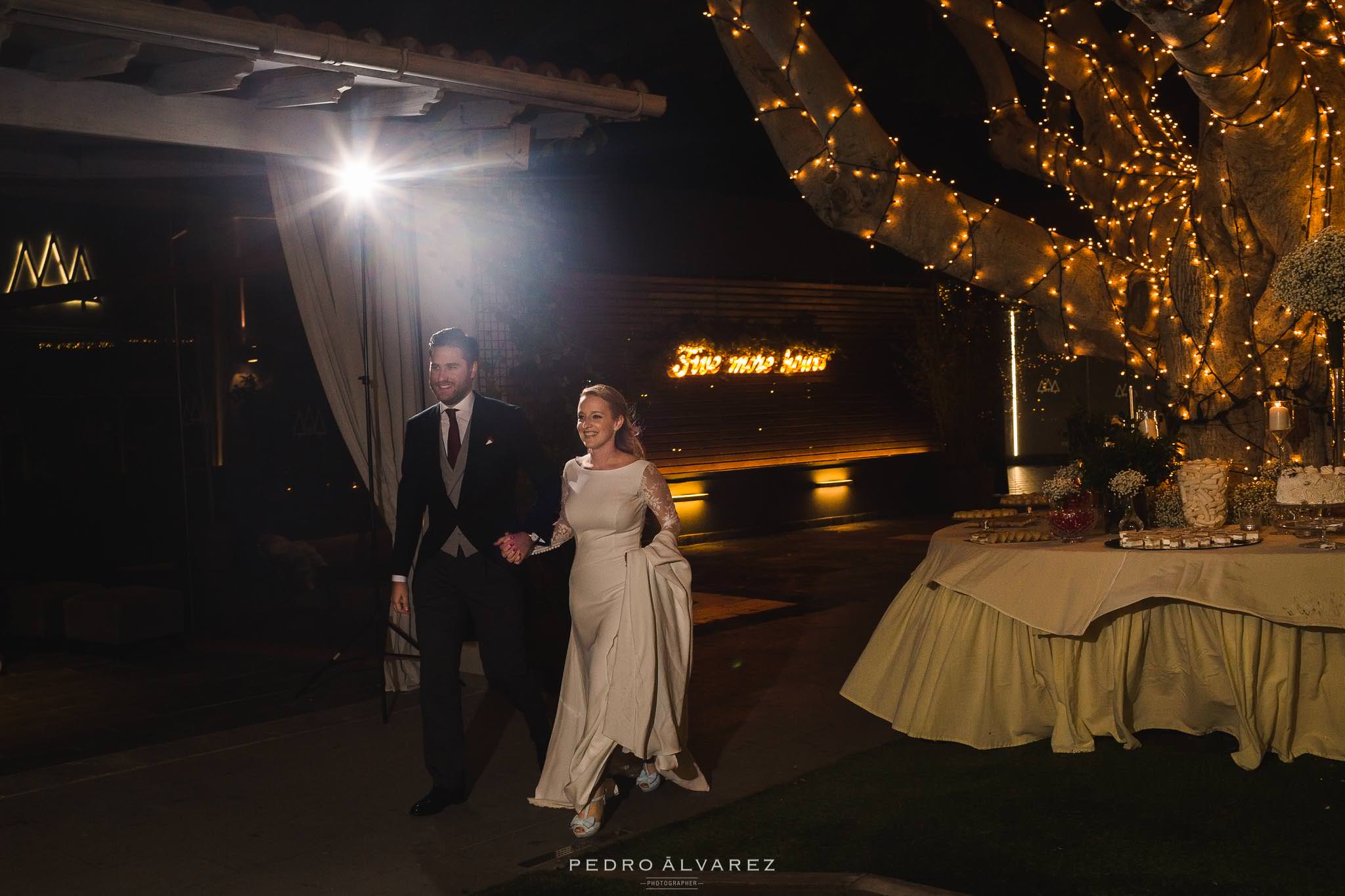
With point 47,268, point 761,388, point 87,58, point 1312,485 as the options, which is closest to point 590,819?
point 1312,485

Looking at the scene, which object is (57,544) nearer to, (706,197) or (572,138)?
(572,138)

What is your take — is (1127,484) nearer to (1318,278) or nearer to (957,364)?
(1318,278)

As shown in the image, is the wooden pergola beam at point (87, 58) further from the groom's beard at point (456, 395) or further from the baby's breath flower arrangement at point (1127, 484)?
the baby's breath flower arrangement at point (1127, 484)

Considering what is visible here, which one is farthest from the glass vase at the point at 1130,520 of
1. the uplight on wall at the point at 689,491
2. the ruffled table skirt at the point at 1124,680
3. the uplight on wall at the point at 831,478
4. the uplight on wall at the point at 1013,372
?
the uplight on wall at the point at 1013,372

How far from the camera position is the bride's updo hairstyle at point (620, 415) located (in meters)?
5.15

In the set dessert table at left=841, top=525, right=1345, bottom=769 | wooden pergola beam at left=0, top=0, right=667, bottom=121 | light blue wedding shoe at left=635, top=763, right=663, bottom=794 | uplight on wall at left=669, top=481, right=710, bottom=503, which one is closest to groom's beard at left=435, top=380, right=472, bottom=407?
light blue wedding shoe at left=635, top=763, right=663, bottom=794

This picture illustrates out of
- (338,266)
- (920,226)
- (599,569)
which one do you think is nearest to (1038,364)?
(920,226)

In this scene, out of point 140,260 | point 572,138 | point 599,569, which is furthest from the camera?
point 140,260

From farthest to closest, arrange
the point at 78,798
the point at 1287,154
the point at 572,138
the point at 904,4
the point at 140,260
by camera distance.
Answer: the point at 904,4
the point at 140,260
the point at 572,138
the point at 1287,154
the point at 78,798

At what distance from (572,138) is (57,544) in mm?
6108

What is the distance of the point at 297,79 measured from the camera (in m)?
6.80

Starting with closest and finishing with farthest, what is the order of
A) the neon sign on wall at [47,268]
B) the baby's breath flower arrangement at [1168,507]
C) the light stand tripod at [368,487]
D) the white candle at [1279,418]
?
the baby's breath flower arrangement at [1168,507] < the white candle at [1279,418] < the light stand tripod at [368,487] < the neon sign on wall at [47,268]

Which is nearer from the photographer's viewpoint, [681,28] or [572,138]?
[572,138]

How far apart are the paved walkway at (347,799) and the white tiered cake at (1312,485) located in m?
2.13
